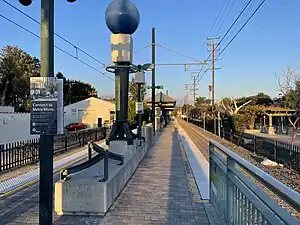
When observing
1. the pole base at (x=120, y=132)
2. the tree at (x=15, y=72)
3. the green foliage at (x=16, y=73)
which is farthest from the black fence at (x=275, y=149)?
the tree at (x=15, y=72)

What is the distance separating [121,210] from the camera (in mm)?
5504

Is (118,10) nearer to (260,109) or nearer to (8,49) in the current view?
(260,109)

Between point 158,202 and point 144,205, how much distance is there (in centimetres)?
35

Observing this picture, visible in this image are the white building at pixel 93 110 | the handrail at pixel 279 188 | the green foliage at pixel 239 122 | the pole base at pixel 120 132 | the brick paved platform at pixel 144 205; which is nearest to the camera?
the handrail at pixel 279 188

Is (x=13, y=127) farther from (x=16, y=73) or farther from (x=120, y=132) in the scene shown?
(x=16, y=73)

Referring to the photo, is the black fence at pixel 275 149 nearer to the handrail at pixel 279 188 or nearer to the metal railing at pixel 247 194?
the metal railing at pixel 247 194

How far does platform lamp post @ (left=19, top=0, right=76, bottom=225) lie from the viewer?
3.78 meters

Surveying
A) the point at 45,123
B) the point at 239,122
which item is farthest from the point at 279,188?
the point at 239,122

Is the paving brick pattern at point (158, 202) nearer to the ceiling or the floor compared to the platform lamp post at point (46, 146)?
nearer to the floor

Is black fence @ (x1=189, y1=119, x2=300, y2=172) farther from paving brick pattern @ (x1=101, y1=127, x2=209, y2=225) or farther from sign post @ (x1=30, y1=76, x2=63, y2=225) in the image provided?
sign post @ (x1=30, y1=76, x2=63, y2=225)

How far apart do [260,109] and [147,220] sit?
Answer: 40356mm

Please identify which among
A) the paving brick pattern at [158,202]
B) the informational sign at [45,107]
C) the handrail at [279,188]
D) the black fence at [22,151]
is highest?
the informational sign at [45,107]

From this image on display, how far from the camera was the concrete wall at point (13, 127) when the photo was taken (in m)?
20.4

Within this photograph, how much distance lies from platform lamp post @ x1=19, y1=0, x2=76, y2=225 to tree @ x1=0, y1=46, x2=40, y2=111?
4260 centimetres
